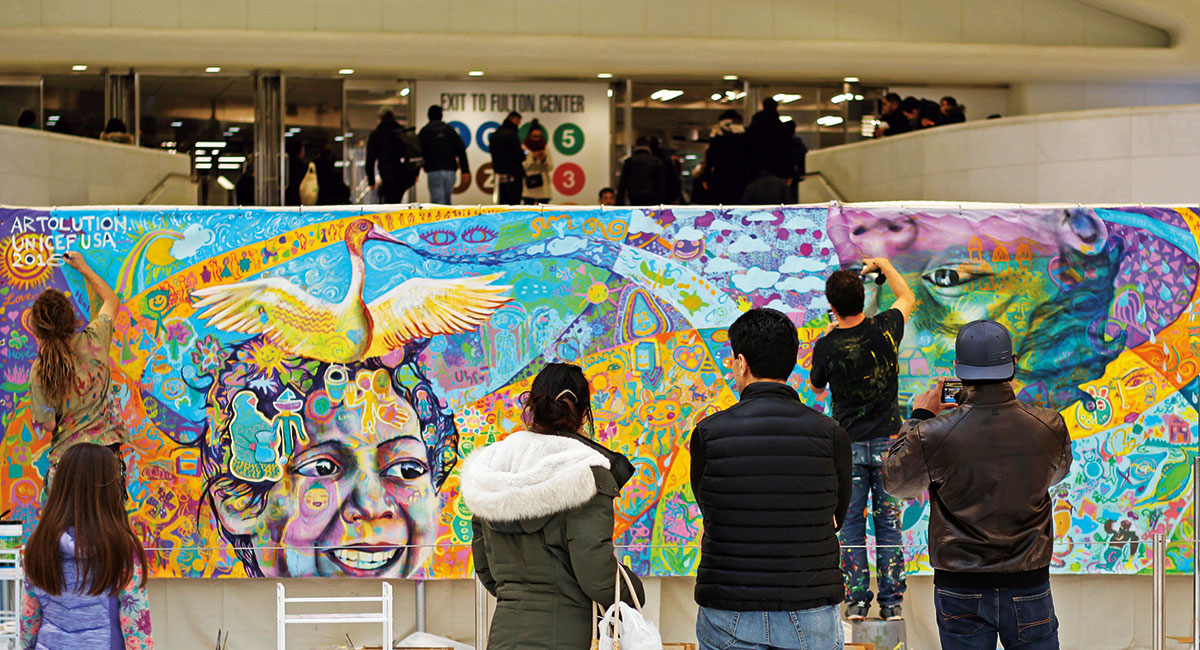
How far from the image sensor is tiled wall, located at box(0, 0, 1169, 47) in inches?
647

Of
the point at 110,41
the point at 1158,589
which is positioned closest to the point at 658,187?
the point at 110,41

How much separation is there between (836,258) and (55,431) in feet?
13.1

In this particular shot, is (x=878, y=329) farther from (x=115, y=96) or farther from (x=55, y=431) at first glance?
(x=115, y=96)

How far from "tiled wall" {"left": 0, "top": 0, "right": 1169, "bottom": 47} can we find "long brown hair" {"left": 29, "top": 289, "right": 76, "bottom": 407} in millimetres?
10693

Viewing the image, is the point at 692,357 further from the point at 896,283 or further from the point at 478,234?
the point at 478,234

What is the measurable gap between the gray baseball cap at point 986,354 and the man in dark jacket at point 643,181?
9.96 m

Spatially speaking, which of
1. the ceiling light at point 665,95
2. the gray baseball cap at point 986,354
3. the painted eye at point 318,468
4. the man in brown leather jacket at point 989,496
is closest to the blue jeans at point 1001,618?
the man in brown leather jacket at point 989,496

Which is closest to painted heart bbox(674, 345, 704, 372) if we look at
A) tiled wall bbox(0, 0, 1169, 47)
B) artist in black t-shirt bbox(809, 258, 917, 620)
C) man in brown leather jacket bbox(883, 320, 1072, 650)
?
artist in black t-shirt bbox(809, 258, 917, 620)

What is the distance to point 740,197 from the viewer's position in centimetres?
1360

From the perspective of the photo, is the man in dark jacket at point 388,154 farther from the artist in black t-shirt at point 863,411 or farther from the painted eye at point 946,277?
the artist in black t-shirt at point 863,411

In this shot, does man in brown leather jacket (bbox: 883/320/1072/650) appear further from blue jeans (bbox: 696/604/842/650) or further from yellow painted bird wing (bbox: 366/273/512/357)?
yellow painted bird wing (bbox: 366/273/512/357)

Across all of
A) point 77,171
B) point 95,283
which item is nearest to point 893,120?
point 77,171

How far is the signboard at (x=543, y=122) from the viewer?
1819 cm

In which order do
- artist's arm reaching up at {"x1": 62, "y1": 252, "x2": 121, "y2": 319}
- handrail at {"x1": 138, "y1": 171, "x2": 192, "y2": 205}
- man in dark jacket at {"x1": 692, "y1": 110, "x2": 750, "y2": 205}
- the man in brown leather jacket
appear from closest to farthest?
the man in brown leather jacket
artist's arm reaching up at {"x1": 62, "y1": 252, "x2": 121, "y2": 319}
man in dark jacket at {"x1": 692, "y1": 110, "x2": 750, "y2": 205}
handrail at {"x1": 138, "y1": 171, "x2": 192, "y2": 205}
